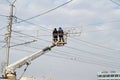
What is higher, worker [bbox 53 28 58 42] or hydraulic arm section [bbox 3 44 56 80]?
worker [bbox 53 28 58 42]

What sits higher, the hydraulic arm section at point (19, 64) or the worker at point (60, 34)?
the worker at point (60, 34)

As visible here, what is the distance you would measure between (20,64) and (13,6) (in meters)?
6.70

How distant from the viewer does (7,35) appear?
34344 millimetres

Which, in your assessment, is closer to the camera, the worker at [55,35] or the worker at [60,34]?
the worker at [60,34]

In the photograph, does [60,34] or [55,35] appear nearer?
[60,34]

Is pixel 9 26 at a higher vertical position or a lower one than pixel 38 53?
higher

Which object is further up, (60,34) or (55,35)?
(60,34)

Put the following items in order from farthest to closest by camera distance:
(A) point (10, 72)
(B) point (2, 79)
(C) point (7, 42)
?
(C) point (7, 42)
(A) point (10, 72)
(B) point (2, 79)

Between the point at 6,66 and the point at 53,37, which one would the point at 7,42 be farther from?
the point at 53,37

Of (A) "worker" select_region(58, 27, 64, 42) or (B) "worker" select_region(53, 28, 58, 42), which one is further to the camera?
(B) "worker" select_region(53, 28, 58, 42)

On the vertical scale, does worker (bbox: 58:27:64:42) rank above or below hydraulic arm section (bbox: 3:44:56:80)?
above

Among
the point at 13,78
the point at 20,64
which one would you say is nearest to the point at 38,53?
the point at 20,64

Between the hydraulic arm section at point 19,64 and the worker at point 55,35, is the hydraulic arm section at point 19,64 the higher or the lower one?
the lower one

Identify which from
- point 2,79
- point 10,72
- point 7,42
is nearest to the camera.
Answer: point 2,79
